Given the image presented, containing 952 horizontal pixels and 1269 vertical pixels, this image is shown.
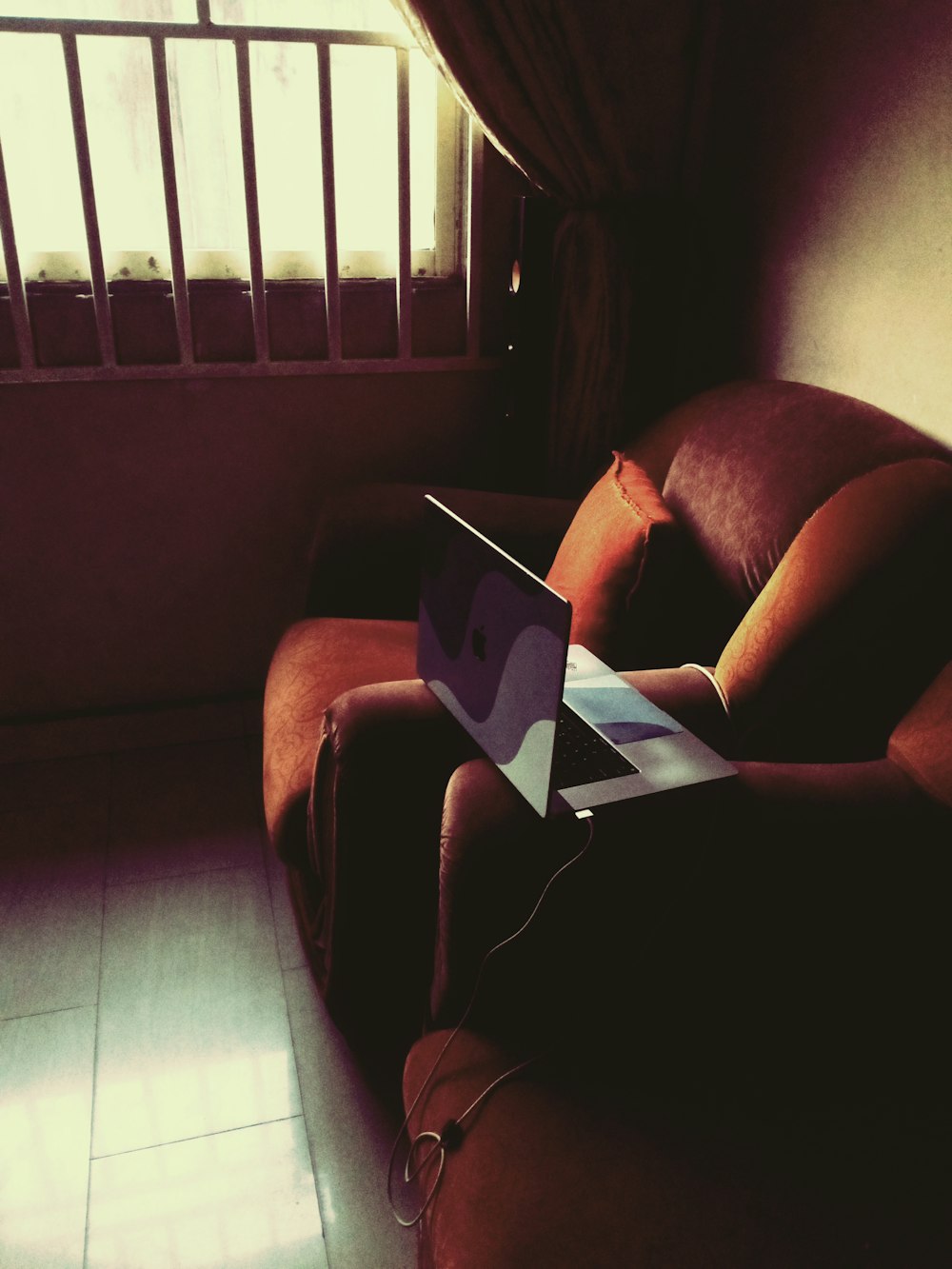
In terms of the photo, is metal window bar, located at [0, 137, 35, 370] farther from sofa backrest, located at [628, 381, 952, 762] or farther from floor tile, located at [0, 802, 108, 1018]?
sofa backrest, located at [628, 381, 952, 762]

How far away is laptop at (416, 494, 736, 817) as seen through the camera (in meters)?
0.91

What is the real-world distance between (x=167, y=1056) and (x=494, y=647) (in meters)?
0.88

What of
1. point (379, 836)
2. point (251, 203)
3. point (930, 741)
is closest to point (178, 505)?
point (251, 203)

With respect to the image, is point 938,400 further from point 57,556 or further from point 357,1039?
point 57,556

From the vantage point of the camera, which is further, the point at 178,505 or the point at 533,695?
the point at 178,505

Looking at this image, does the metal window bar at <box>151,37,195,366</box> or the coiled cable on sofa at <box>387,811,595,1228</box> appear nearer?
the coiled cable on sofa at <box>387,811,595,1228</box>

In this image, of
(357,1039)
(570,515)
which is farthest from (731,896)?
(570,515)

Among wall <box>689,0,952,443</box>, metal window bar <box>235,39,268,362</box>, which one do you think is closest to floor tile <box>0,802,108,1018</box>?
metal window bar <box>235,39,268,362</box>

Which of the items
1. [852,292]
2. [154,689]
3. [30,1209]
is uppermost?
[852,292]

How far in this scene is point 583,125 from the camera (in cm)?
191

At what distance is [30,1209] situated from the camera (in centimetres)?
116

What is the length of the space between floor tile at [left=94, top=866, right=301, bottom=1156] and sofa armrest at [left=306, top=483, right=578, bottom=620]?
1.91 ft

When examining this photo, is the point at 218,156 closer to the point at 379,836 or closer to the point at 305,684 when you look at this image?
the point at 305,684

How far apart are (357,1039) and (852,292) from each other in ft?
4.97
